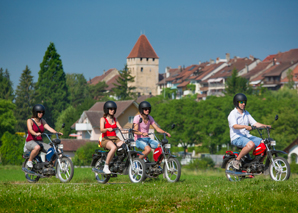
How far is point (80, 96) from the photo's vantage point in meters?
144

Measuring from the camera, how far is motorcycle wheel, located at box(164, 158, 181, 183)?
12148 mm

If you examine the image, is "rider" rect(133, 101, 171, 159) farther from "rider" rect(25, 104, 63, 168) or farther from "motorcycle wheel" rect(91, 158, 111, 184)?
"rider" rect(25, 104, 63, 168)

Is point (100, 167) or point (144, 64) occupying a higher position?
point (144, 64)

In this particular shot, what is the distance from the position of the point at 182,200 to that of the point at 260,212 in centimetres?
151

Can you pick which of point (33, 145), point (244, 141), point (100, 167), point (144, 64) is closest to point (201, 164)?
point (100, 167)

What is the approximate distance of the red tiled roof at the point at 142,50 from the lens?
170 meters

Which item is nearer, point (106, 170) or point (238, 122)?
point (238, 122)

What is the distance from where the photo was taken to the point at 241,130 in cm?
1278

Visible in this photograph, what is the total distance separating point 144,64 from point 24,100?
2418 inches

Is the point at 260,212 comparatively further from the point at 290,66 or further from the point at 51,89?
the point at 290,66

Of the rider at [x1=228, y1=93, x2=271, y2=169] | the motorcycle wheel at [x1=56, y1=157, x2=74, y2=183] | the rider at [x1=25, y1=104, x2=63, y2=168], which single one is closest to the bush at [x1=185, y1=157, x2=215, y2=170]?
the rider at [x1=25, y1=104, x2=63, y2=168]

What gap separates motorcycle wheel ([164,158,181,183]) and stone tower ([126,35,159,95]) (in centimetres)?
15725

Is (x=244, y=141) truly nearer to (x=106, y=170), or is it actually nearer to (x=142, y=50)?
(x=106, y=170)

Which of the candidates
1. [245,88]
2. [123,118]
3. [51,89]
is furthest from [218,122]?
[51,89]
